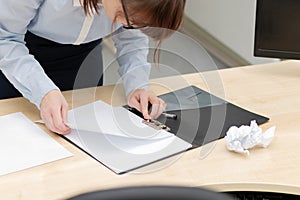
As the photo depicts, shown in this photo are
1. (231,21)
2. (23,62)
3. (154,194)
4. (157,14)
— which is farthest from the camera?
(231,21)

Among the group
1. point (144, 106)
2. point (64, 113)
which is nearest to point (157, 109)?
point (144, 106)

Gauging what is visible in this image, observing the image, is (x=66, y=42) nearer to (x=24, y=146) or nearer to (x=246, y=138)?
(x=24, y=146)

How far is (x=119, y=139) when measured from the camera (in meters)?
1.20

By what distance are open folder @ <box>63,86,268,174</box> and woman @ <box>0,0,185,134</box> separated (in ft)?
0.15

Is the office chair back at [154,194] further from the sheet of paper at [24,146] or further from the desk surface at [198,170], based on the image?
the sheet of paper at [24,146]

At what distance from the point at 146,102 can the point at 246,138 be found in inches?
11.9

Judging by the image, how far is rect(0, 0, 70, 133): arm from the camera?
1.26 metres

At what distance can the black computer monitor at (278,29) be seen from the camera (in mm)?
1492

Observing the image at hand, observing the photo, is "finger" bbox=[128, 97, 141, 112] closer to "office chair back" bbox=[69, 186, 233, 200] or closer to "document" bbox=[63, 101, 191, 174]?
"document" bbox=[63, 101, 191, 174]

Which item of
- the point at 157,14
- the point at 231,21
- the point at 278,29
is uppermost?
the point at 157,14

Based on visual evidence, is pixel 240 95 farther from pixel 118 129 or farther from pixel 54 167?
pixel 54 167

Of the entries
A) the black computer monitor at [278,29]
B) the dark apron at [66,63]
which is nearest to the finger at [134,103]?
the dark apron at [66,63]

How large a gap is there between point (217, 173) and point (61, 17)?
22.7 inches

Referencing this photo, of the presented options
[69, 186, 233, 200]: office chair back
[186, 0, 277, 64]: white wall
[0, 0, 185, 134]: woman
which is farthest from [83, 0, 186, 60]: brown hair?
[186, 0, 277, 64]: white wall
